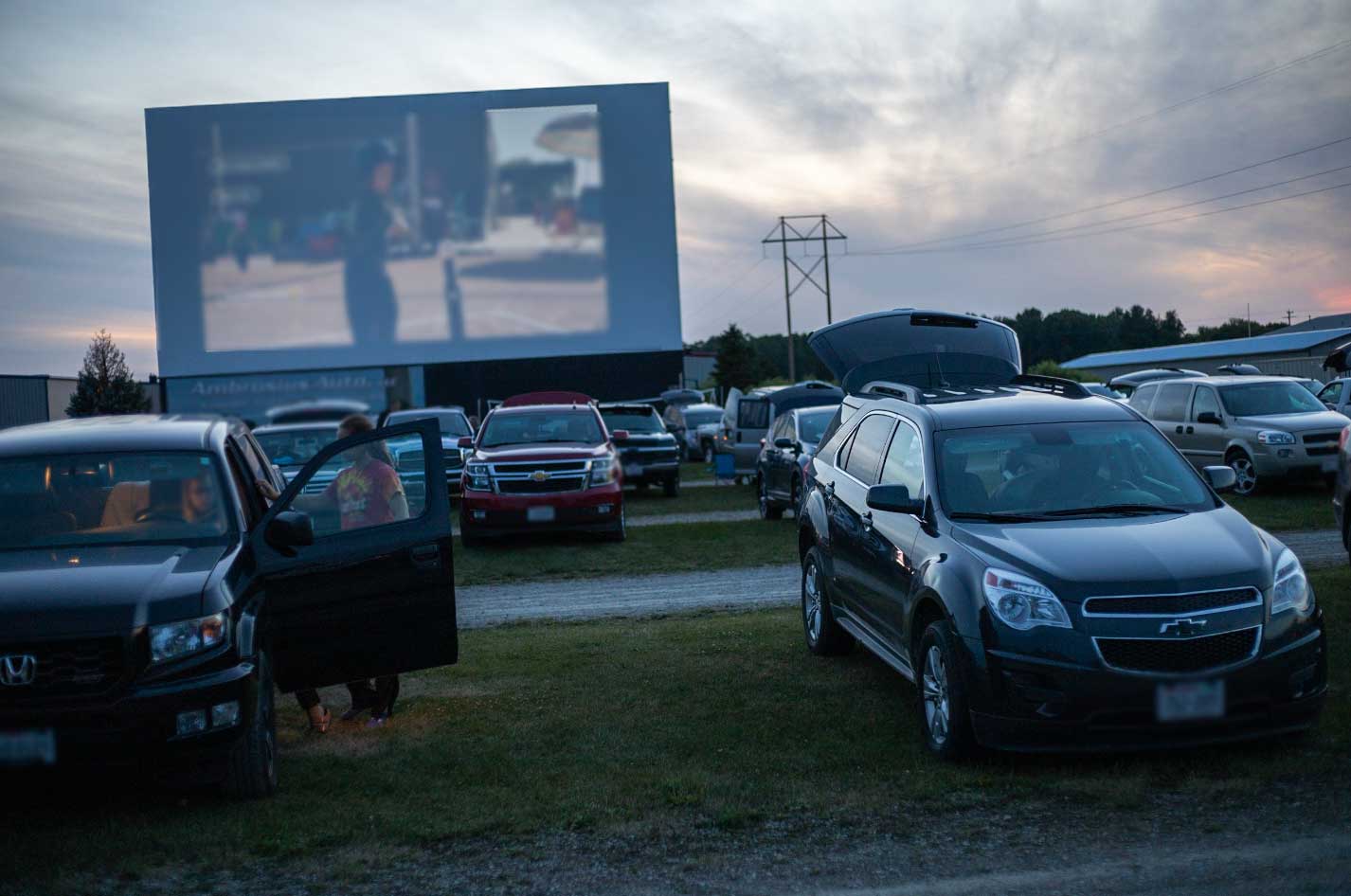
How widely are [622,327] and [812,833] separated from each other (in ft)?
68.1

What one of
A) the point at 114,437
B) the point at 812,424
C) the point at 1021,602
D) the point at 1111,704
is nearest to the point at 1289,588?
the point at 1111,704

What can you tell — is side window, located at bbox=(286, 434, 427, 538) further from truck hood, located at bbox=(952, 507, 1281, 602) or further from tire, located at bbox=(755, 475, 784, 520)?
tire, located at bbox=(755, 475, 784, 520)

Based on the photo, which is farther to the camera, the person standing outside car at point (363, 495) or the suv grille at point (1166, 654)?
the person standing outside car at point (363, 495)

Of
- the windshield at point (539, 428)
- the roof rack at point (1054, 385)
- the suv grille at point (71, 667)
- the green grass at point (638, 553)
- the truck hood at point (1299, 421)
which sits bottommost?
the green grass at point (638, 553)

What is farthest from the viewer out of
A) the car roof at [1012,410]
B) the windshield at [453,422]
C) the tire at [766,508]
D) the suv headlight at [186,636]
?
the windshield at [453,422]

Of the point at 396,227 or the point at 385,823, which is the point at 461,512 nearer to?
the point at 396,227

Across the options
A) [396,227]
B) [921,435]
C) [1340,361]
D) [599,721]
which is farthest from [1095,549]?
[396,227]

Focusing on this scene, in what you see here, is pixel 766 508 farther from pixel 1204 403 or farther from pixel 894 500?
pixel 894 500

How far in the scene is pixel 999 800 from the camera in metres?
5.40

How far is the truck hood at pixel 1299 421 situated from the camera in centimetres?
1786

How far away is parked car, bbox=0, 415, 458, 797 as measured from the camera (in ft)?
17.1

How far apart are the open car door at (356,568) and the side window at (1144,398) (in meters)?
16.9

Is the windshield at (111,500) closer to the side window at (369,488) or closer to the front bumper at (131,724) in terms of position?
the side window at (369,488)

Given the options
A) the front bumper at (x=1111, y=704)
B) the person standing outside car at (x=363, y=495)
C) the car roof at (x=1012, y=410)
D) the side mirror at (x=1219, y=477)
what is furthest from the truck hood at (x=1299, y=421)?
the person standing outside car at (x=363, y=495)
